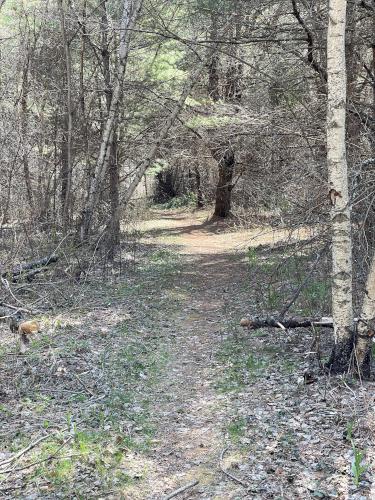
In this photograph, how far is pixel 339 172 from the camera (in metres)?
5.59

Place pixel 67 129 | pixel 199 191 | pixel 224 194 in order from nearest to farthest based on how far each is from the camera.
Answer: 1. pixel 67 129
2. pixel 224 194
3. pixel 199 191

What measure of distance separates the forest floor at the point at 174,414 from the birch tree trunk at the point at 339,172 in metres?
0.70

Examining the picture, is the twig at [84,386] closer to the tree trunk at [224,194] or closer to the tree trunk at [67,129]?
the tree trunk at [67,129]

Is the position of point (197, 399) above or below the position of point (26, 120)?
below

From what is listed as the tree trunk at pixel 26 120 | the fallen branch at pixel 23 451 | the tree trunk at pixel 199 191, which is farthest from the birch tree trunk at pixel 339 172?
the tree trunk at pixel 199 191

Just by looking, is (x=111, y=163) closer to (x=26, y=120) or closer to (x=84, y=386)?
(x=26, y=120)

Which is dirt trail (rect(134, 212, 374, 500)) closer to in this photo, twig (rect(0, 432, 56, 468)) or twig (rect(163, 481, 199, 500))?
twig (rect(163, 481, 199, 500))

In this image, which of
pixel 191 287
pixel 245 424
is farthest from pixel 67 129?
pixel 245 424

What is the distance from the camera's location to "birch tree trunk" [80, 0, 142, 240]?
39.1ft

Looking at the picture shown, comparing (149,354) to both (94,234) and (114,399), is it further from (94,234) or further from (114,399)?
(94,234)

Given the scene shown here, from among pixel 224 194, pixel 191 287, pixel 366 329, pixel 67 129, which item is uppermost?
pixel 67 129

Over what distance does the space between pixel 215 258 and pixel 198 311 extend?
6.11 meters

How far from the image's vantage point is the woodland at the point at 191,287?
473 centimetres

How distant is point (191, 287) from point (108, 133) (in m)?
3.79
